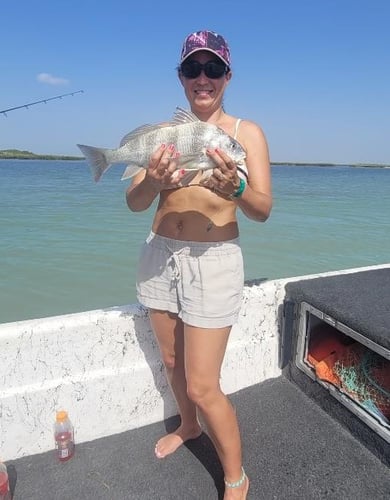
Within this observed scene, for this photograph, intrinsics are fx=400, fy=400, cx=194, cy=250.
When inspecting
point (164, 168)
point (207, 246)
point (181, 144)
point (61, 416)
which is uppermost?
point (181, 144)

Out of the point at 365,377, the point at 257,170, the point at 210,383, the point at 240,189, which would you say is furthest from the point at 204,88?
the point at 365,377

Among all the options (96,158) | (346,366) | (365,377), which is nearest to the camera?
(96,158)

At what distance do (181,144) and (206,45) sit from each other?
559 mm

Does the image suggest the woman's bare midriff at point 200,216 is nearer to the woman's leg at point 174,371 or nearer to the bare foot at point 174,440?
the woman's leg at point 174,371

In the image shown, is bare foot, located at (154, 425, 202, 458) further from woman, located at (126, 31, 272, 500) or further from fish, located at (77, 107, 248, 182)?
fish, located at (77, 107, 248, 182)

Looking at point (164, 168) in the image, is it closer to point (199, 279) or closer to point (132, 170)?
point (132, 170)

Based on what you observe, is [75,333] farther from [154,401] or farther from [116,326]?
[154,401]

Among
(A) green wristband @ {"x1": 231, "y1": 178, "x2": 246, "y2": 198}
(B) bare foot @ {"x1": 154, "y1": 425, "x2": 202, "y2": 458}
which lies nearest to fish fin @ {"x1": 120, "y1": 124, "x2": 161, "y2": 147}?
(A) green wristband @ {"x1": 231, "y1": 178, "x2": 246, "y2": 198}

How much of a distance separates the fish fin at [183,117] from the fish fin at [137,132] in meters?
0.14

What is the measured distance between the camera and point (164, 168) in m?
2.07

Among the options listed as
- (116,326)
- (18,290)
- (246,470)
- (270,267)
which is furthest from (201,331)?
(270,267)

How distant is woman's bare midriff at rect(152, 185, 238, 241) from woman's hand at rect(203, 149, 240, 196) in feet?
0.80

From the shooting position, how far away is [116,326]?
285 cm

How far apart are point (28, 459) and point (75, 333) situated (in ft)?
3.01
